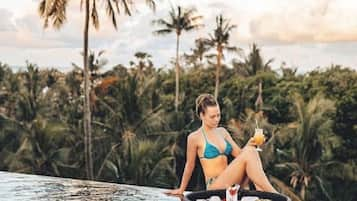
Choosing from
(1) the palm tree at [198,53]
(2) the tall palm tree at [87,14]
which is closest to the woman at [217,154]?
(2) the tall palm tree at [87,14]

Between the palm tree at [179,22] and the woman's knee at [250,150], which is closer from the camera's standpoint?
the woman's knee at [250,150]

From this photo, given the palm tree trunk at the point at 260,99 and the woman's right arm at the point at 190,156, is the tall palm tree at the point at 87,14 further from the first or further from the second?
the woman's right arm at the point at 190,156

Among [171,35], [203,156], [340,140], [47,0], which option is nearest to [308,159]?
[340,140]

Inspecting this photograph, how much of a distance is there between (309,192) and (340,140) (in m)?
2.67

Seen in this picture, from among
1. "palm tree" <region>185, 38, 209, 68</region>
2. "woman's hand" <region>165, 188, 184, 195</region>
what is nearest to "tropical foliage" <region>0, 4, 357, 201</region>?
"palm tree" <region>185, 38, 209, 68</region>

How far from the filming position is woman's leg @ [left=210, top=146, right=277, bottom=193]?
3.32 metres

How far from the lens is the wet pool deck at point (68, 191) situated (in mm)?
4148

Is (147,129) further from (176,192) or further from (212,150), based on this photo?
(212,150)

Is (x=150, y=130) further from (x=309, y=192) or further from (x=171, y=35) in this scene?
(x=171, y=35)

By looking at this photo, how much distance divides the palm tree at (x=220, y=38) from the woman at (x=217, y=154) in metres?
22.4

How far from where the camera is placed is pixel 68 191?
4.43 metres

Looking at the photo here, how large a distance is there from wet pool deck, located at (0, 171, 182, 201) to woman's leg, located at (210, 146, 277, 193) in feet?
2.06

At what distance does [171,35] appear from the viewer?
27.8 m

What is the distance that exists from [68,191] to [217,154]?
1.36 meters
